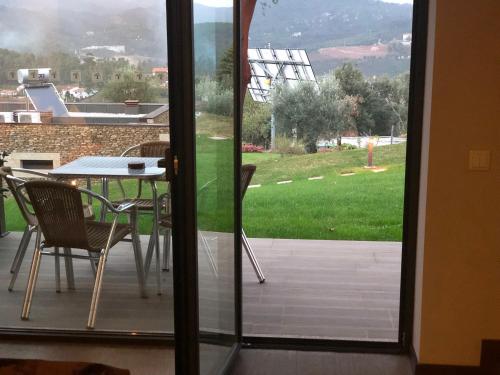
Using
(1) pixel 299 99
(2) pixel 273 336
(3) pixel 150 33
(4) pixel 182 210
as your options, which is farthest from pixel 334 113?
(4) pixel 182 210

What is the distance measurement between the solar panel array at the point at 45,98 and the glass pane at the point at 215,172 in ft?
13.5

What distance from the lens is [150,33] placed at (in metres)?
5.82

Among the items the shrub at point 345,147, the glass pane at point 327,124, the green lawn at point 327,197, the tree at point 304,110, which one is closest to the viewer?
the green lawn at point 327,197

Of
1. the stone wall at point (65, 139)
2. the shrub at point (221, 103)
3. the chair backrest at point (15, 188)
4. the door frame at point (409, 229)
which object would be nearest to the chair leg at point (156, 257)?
the chair backrest at point (15, 188)

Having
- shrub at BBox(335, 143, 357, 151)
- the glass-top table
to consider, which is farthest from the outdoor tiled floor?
shrub at BBox(335, 143, 357, 151)

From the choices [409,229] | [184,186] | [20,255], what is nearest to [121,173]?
[20,255]

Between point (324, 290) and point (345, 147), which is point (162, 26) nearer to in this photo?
point (345, 147)

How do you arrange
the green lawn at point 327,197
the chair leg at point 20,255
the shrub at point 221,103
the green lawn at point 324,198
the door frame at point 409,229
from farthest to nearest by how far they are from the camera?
the green lawn at point 327,197 < the green lawn at point 324,198 < the chair leg at point 20,255 < the door frame at point 409,229 < the shrub at point 221,103

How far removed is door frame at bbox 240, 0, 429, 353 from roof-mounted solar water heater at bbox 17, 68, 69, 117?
13.7 ft

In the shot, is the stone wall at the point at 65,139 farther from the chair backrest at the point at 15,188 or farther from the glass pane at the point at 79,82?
the chair backrest at the point at 15,188

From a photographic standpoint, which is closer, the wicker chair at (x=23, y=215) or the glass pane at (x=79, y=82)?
the wicker chair at (x=23, y=215)

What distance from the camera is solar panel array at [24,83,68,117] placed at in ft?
20.2

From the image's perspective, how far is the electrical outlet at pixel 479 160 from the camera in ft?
7.91

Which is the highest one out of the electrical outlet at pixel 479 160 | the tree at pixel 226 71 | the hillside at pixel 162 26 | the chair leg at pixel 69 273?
the hillside at pixel 162 26
